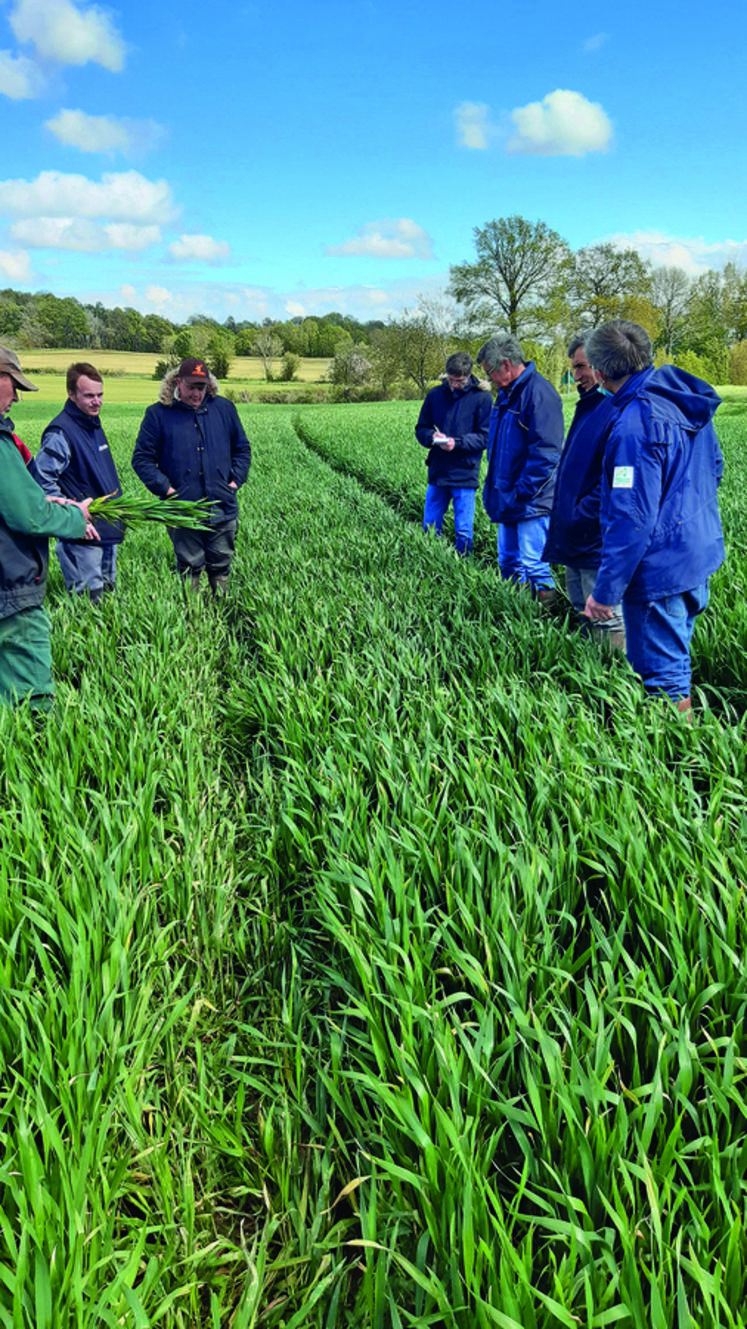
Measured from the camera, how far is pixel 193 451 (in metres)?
5.57

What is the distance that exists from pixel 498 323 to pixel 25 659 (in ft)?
187

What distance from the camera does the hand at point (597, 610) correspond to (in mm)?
3311

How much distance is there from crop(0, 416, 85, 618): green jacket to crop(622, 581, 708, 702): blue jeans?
2.59 metres

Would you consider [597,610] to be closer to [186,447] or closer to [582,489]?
[582,489]

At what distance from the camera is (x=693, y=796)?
2332 millimetres

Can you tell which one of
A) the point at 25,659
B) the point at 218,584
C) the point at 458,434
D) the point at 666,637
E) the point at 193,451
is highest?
the point at 458,434

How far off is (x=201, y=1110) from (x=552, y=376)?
52143mm

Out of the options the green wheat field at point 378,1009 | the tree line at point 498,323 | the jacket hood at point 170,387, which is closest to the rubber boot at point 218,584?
the jacket hood at point 170,387

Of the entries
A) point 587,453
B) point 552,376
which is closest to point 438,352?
point 552,376

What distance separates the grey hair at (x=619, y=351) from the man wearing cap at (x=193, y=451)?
9.65 feet

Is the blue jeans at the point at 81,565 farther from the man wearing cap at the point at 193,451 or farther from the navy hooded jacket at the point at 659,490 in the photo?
the navy hooded jacket at the point at 659,490

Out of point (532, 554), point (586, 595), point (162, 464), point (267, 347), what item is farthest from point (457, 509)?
point (267, 347)

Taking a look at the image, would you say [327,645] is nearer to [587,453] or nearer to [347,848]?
[587,453]

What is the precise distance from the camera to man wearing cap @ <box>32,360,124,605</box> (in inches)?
199
